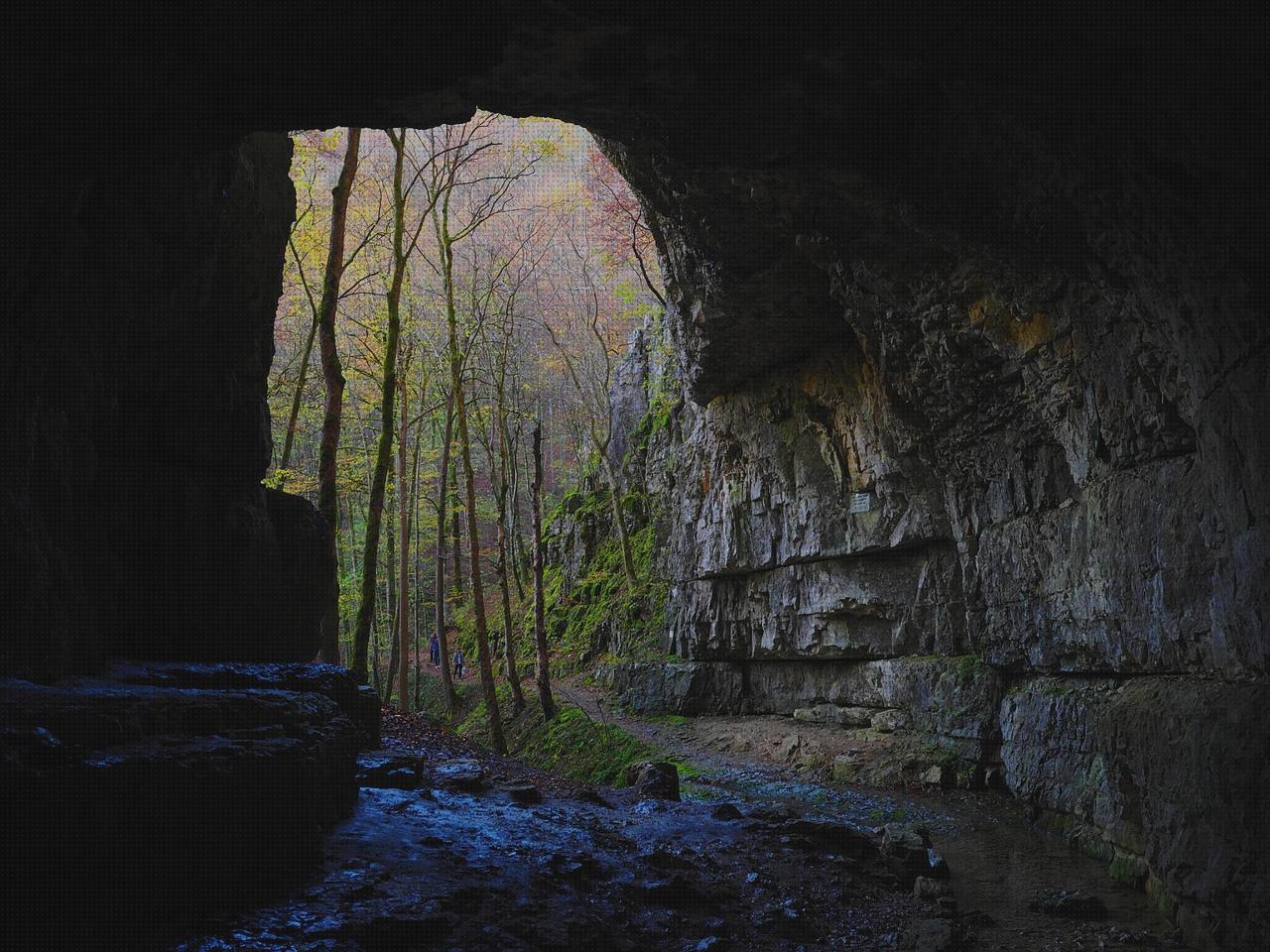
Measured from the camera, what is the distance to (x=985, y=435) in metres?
12.8

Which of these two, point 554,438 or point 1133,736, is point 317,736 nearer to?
point 1133,736

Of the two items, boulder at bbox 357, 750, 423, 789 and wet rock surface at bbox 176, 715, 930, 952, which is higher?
boulder at bbox 357, 750, 423, 789

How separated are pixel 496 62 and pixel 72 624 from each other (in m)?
5.16

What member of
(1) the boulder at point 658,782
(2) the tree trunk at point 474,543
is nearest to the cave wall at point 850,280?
(1) the boulder at point 658,782

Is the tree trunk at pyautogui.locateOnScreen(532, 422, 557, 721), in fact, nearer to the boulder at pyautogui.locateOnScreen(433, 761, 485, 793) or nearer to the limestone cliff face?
the limestone cliff face

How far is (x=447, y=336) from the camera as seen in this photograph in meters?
23.7

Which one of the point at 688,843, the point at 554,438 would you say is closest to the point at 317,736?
the point at 688,843

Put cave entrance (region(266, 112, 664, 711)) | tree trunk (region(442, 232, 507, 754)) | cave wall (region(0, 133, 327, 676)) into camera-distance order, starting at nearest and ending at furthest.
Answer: cave wall (region(0, 133, 327, 676))
cave entrance (region(266, 112, 664, 711))
tree trunk (region(442, 232, 507, 754))

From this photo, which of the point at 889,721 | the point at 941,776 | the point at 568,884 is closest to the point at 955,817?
the point at 941,776

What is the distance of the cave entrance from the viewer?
17.2 metres

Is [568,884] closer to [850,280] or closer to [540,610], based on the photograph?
[850,280]

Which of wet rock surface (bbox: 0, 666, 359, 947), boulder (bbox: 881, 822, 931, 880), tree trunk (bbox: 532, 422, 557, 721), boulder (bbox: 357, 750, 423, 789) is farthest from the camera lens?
tree trunk (bbox: 532, 422, 557, 721)

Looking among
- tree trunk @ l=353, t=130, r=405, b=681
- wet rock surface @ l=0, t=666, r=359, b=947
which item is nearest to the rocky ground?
wet rock surface @ l=0, t=666, r=359, b=947

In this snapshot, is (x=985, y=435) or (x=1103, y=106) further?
(x=985, y=435)
